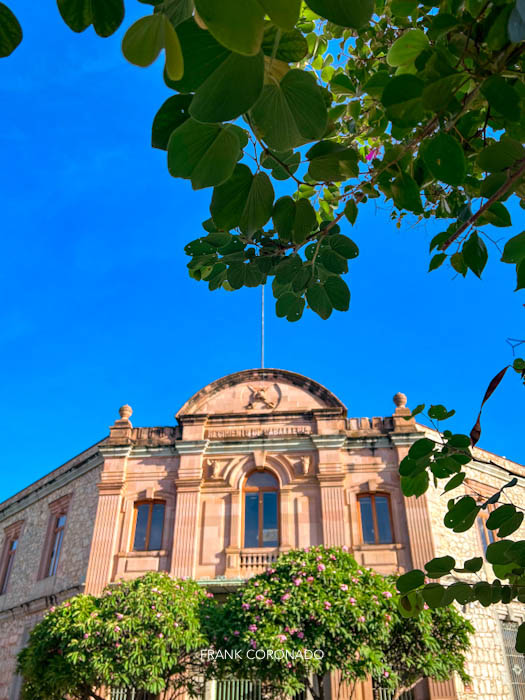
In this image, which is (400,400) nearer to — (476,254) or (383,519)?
(383,519)

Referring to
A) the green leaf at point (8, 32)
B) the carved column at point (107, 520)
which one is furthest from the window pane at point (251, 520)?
the green leaf at point (8, 32)

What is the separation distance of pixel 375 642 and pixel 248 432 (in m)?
6.35

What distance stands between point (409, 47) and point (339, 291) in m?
0.76

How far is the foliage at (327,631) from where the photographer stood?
33.4 feet

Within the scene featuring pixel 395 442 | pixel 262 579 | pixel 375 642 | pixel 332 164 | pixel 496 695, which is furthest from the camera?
pixel 395 442

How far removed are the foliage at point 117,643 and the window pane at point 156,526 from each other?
2.48 m

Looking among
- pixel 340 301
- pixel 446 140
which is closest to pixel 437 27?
pixel 446 140

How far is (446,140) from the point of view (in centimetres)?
116

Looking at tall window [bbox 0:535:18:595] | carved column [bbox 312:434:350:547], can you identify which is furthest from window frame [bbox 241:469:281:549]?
tall window [bbox 0:535:18:595]

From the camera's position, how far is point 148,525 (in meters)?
14.7

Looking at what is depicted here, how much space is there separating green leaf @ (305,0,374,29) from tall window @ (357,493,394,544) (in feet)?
46.9

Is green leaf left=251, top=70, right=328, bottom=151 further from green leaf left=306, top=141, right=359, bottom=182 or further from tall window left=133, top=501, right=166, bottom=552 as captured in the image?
tall window left=133, top=501, right=166, bottom=552

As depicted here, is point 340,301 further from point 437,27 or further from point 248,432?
point 248,432

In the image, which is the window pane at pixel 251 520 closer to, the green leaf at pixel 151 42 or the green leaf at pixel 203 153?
the green leaf at pixel 203 153
